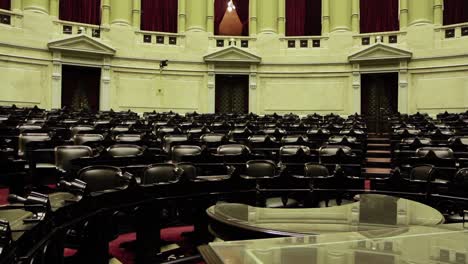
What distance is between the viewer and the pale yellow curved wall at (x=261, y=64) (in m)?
12.4

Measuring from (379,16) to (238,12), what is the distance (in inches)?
210

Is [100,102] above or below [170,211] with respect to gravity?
above

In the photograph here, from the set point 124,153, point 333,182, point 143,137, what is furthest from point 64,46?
point 333,182

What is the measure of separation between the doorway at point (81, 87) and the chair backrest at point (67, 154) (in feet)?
Result: 32.7

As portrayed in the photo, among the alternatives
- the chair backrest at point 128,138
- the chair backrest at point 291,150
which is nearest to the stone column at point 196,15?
the chair backrest at point 128,138

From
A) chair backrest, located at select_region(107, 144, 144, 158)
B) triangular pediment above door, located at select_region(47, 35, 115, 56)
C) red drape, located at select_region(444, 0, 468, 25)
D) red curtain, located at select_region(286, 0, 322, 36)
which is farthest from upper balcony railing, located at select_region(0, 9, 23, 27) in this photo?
red drape, located at select_region(444, 0, 468, 25)

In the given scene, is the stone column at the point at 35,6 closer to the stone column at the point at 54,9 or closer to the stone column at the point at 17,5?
the stone column at the point at 17,5

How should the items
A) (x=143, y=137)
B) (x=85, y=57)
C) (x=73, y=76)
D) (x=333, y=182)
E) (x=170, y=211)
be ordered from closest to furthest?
(x=170, y=211)
(x=333, y=182)
(x=143, y=137)
(x=85, y=57)
(x=73, y=76)

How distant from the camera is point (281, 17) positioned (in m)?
14.9

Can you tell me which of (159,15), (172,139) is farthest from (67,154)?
(159,15)

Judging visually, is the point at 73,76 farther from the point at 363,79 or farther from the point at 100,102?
the point at 363,79

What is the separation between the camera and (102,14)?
1386cm

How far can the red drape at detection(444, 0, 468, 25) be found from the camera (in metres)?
13.8

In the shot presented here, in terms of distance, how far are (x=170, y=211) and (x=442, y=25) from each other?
528 inches
